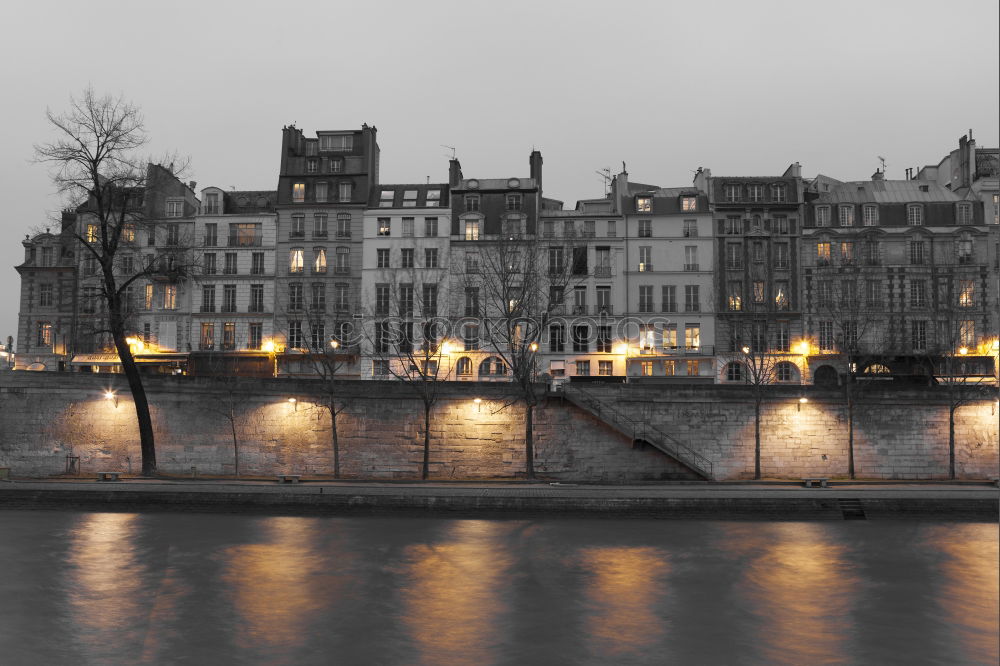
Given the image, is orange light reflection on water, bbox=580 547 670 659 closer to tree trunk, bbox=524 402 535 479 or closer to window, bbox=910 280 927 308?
tree trunk, bbox=524 402 535 479

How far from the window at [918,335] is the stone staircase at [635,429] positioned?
20913mm

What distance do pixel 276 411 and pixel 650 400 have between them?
654 inches

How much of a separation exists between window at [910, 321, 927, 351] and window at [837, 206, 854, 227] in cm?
719

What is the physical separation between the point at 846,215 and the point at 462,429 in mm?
30101

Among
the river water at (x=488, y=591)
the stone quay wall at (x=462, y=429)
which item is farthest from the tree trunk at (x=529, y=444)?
the river water at (x=488, y=591)

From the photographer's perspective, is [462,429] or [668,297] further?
[668,297]

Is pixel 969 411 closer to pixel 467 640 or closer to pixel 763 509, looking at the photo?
pixel 763 509

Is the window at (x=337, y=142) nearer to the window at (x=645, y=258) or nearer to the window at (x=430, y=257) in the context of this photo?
the window at (x=430, y=257)

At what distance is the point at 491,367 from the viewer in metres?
48.7

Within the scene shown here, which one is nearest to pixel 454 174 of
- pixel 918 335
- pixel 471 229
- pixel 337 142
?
pixel 471 229

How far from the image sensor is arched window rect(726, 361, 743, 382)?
48250 millimetres

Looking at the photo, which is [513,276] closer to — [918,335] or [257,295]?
[257,295]

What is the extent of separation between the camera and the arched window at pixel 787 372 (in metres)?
48.0

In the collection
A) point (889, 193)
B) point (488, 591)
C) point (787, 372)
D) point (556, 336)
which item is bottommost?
point (488, 591)
